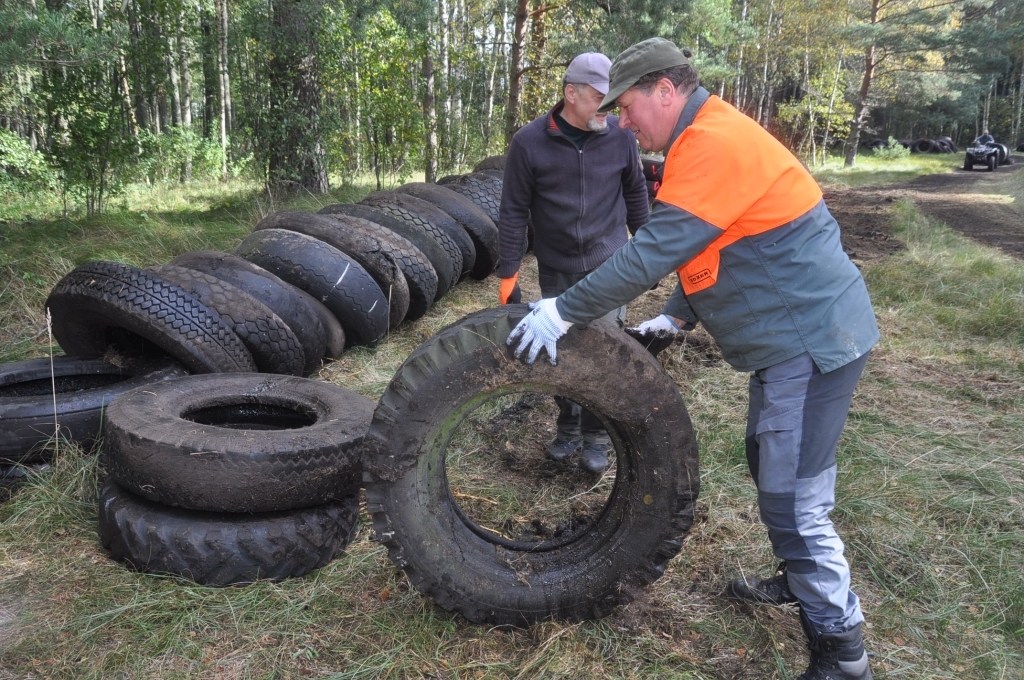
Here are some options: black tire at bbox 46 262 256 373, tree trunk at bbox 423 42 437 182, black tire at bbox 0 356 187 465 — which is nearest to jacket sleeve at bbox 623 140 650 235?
black tire at bbox 46 262 256 373

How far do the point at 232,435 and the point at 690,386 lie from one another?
3.32 m

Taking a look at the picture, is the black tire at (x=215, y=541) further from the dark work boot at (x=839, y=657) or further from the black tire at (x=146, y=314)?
the dark work boot at (x=839, y=657)

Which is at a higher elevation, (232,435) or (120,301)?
(120,301)

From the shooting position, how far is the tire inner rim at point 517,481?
3.03 metres

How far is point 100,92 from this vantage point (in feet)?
27.0

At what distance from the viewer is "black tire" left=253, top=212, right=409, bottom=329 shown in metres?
5.96

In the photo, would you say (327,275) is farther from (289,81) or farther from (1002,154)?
(1002,154)

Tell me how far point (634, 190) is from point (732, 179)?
2086 millimetres

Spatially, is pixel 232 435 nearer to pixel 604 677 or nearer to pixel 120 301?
pixel 120 301

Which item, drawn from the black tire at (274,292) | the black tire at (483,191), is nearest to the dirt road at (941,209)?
the black tire at (483,191)

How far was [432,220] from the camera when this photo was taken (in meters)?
7.16

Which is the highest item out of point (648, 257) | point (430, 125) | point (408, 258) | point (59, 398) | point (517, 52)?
point (517, 52)

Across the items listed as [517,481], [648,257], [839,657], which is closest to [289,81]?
[517,481]

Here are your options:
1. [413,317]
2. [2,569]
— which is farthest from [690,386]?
[2,569]
